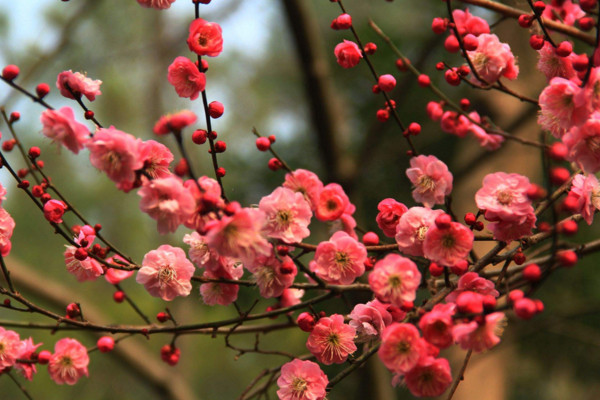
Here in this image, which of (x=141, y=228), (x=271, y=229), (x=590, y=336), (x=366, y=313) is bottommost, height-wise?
(x=141, y=228)

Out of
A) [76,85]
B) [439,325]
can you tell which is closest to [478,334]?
[439,325]

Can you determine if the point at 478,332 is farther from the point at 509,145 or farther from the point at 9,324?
the point at 509,145

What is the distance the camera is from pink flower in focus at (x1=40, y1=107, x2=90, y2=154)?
71cm

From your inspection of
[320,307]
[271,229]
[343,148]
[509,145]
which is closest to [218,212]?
[271,229]

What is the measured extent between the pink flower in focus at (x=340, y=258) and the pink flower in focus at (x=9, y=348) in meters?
0.54

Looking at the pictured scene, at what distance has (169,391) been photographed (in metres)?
2.91

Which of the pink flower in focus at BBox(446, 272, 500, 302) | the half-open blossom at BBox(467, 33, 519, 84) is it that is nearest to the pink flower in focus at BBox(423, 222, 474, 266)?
the pink flower in focus at BBox(446, 272, 500, 302)

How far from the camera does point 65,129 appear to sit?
2.35 feet

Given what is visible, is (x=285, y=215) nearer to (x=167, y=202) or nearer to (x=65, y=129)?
(x=167, y=202)

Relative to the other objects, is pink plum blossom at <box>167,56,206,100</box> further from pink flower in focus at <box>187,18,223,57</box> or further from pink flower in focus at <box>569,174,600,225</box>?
pink flower in focus at <box>569,174,600,225</box>

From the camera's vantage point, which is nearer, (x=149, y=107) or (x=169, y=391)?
(x=169, y=391)

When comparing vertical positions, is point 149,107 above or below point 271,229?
below

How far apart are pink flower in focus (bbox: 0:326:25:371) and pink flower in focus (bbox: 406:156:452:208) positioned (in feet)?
2.33

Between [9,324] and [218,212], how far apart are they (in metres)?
0.50
